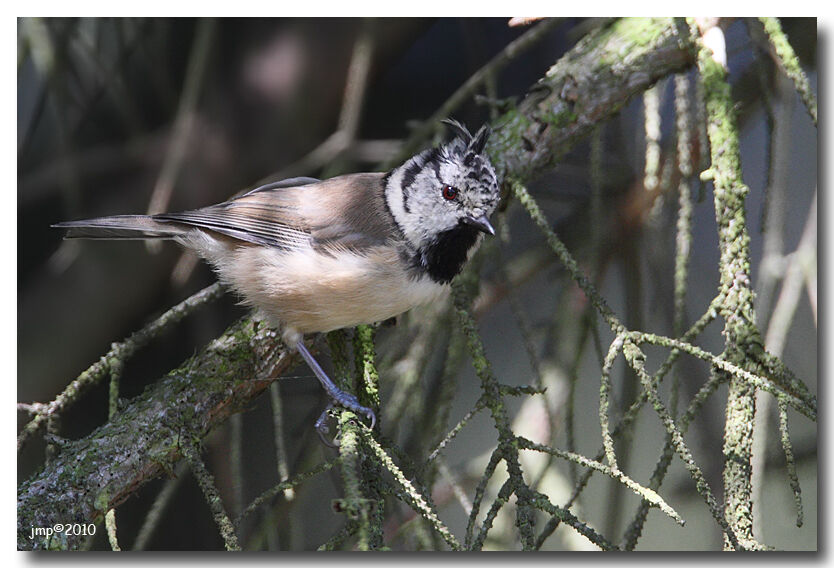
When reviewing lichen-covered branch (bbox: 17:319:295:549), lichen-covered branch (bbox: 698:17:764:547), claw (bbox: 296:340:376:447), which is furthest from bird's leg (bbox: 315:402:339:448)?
lichen-covered branch (bbox: 698:17:764:547)

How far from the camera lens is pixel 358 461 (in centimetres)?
123

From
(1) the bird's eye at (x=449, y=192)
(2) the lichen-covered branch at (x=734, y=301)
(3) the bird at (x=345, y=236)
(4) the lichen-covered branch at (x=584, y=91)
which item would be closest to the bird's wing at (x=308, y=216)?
(3) the bird at (x=345, y=236)

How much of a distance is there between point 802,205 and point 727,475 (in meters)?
0.68

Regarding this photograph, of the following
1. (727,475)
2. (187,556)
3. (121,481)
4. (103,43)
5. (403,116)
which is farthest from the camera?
(403,116)

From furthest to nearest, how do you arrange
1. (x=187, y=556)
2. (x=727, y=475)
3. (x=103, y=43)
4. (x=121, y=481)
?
(x=103, y=43) → (x=187, y=556) → (x=121, y=481) → (x=727, y=475)

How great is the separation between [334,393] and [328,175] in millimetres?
599

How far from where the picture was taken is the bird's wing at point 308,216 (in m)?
1.53

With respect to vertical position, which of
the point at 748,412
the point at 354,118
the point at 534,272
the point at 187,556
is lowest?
the point at 187,556

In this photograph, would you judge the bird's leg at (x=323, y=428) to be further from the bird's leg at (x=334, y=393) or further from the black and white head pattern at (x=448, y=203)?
the black and white head pattern at (x=448, y=203)

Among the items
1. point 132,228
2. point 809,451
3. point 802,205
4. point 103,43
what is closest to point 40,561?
point 132,228

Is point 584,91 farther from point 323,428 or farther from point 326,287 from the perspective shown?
point 323,428

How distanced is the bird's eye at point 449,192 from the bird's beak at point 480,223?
0.05m

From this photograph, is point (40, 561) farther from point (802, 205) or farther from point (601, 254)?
point (802, 205)

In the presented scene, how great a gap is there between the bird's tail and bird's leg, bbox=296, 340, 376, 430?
363 millimetres
